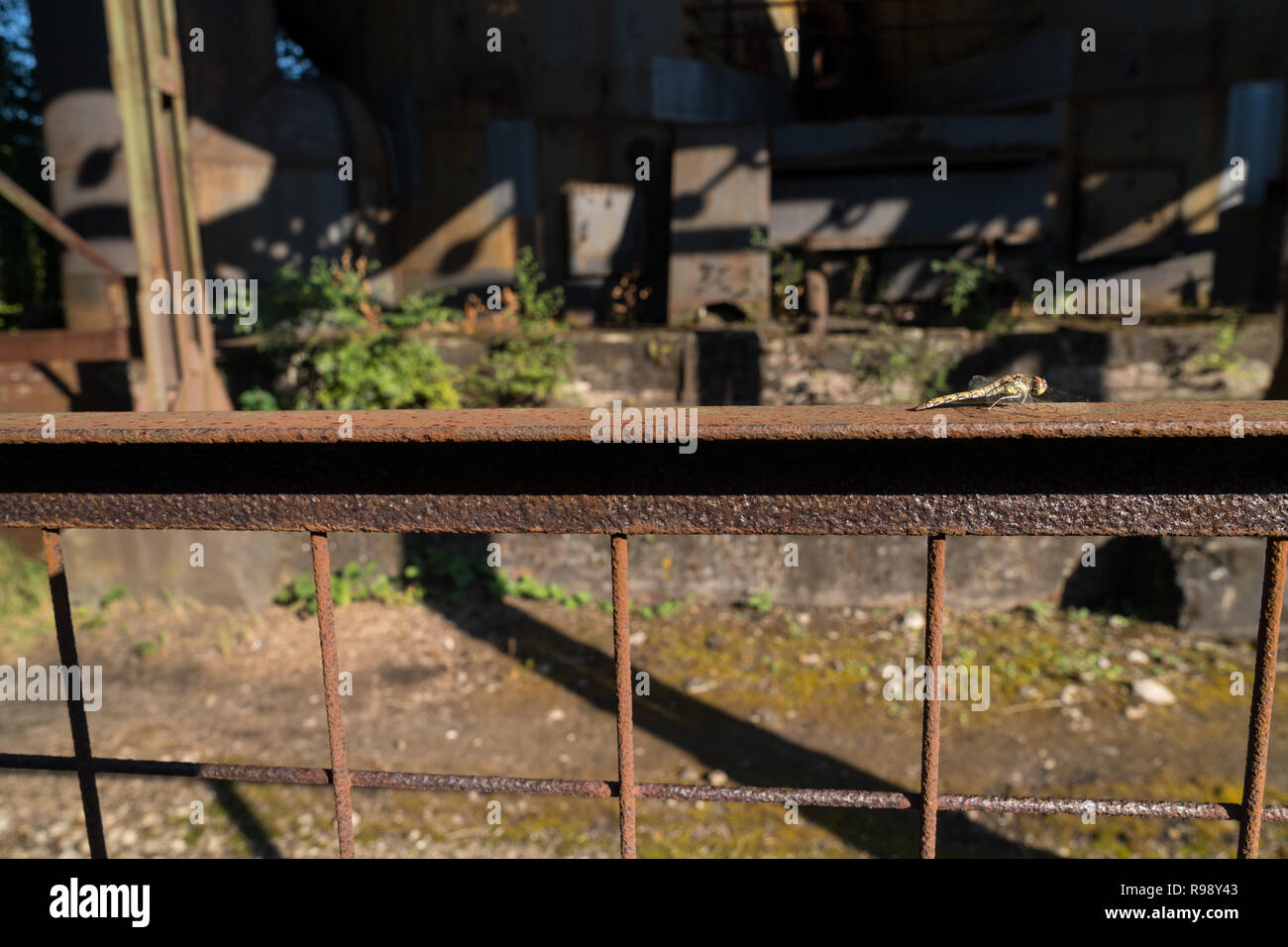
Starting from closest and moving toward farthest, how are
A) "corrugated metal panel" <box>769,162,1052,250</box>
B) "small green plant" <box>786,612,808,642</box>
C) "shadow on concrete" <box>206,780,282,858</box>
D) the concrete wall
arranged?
"shadow on concrete" <box>206,780,282,858</box> → "small green plant" <box>786,612,808,642</box> → the concrete wall → "corrugated metal panel" <box>769,162,1052,250</box>

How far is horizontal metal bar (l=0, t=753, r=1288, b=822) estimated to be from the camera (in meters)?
1.17

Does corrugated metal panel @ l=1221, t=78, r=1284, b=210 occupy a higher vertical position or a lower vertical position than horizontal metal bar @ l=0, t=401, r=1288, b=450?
higher

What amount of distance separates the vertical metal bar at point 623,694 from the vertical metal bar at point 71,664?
0.77 meters

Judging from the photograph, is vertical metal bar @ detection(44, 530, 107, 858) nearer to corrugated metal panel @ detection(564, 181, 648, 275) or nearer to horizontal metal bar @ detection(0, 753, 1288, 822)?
horizontal metal bar @ detection(0, 753, 1288, 822)

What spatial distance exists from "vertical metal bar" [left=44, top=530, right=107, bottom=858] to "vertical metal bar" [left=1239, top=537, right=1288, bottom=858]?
1.61m

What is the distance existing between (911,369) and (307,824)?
15.7 ft

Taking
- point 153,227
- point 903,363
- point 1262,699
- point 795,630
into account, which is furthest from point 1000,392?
point 153,227

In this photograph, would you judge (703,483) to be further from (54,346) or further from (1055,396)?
(54,346)

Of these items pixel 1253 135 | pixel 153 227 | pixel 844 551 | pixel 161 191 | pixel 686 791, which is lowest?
pixel 844 551

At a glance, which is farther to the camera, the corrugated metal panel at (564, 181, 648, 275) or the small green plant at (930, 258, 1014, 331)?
the corrugated metal panel at (564, 181, 648, 275)

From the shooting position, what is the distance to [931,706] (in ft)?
3.78

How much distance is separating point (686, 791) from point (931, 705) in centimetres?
38

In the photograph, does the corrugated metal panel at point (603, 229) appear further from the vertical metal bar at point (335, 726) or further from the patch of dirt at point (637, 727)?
the vertical metal bar at point (335, 726)

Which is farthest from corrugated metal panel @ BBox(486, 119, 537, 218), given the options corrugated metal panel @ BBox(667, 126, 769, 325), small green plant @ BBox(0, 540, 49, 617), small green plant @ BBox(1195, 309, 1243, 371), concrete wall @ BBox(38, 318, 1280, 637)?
small green plant @ BBox(1195, 309, 1243, 371)
